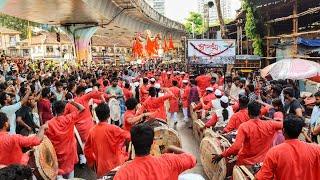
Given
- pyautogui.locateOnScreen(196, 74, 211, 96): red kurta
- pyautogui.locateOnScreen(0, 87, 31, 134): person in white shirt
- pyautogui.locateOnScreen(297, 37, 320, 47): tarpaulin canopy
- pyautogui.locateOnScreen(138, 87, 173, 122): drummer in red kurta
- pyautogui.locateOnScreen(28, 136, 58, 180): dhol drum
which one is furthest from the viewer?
pyautogui.locateOnScreen(297, 37, 320, 47): tarpaulin canopy

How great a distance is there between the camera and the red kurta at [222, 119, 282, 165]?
6344 millimetres

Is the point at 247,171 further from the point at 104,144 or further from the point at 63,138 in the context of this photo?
the point at 63,138

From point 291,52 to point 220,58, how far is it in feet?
10.7

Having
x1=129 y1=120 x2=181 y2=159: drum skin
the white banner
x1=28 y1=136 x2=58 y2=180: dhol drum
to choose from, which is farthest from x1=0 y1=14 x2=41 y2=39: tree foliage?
x1=28 y1=136 x2=58 y2=180: dhol drum

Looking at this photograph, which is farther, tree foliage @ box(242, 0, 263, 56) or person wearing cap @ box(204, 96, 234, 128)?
tree foliage @ box(242, 0, 263, 56)

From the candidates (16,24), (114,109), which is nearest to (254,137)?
(114,109)

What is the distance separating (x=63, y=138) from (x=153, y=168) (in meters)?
3.71

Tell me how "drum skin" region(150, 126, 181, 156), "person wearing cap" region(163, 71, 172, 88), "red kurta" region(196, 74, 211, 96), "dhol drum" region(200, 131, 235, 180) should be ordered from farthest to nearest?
"person wearing cap" region(163, 71, 172, 88)
"red kurta" region(196, 74, 211, 96)
"drum skin" region(150, 126, 181, 156)
"dhol drum" region(200, 131, 235, 180)

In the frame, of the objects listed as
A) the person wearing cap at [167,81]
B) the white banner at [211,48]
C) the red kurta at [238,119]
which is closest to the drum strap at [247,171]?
the red kurta at [238,119]

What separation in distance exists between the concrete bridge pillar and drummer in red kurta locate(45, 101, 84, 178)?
27.0 metres

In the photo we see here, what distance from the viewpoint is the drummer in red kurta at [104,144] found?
6.18m

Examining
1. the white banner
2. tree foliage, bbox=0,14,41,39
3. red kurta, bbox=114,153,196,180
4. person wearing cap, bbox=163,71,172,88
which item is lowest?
person wearing cap, bbox=163,71,172,88

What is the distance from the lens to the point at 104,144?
621 centimetres

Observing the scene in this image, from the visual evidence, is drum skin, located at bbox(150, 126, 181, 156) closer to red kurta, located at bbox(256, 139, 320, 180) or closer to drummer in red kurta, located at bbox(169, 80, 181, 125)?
red kurta, located at bbox(256, 139, 320, 180)
